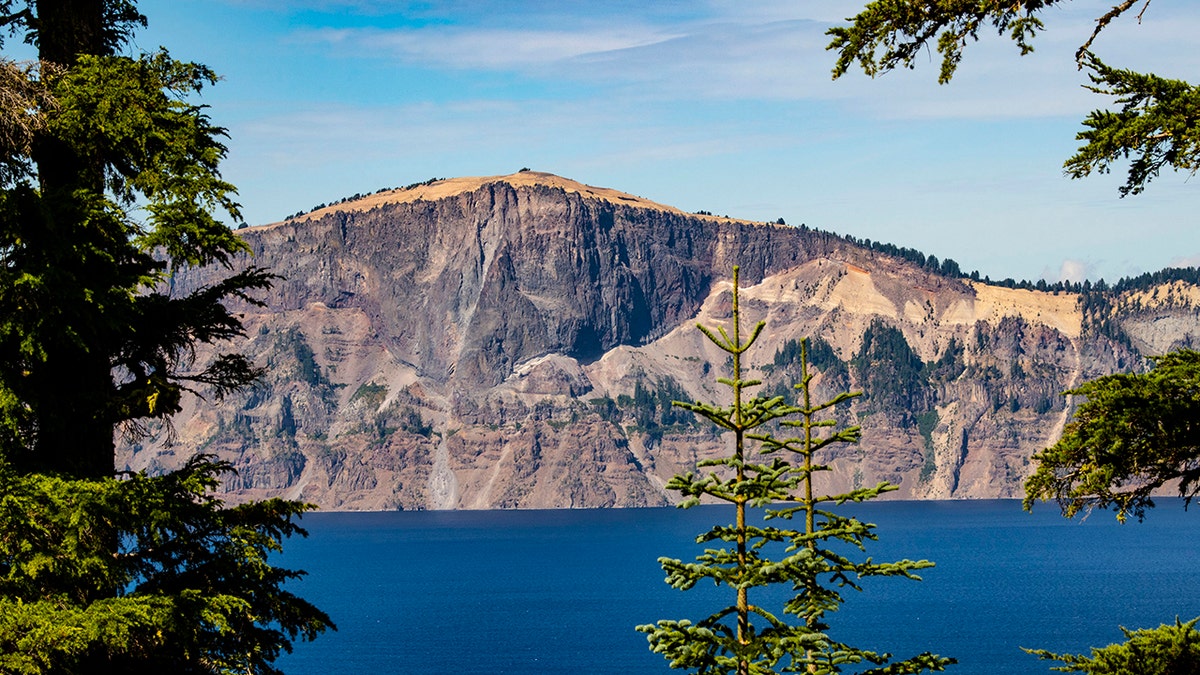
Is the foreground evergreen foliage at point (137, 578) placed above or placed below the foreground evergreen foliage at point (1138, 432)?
below

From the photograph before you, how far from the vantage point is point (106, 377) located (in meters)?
14.8

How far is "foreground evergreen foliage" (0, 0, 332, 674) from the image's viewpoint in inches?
506

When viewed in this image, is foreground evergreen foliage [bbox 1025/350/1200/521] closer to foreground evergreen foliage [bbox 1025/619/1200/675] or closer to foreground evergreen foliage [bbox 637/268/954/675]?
foreground evergreen foliage [bbox 637/268/954/675]

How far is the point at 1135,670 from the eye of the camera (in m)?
16.1

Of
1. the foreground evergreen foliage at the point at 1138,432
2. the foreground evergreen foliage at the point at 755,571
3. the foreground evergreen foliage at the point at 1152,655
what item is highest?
the foreground evergreen foliage at the point at 1138,432

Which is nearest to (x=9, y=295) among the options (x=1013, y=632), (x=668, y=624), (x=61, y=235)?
(x=61, y=235)

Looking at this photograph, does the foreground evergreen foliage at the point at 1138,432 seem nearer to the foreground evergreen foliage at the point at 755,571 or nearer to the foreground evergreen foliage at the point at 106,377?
the foreground evergreen foliage at the point at 755,571

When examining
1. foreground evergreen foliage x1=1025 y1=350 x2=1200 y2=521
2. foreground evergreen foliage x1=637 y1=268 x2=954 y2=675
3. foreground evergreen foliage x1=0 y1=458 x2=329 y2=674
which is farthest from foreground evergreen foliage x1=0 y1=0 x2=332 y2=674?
foreground evergreen foliage x1=1025 y1=350 x2=1200 y2=521

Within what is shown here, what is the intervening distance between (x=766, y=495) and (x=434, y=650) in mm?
157061

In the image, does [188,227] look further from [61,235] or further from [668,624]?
[668,624]

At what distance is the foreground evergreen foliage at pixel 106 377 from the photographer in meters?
12.9

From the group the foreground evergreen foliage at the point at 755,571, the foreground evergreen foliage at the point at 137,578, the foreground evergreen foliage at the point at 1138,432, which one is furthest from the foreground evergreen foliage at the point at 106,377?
the foreground evergreen foliage at the point at 1138,432

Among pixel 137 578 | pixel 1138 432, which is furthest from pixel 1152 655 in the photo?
pixel 137 578

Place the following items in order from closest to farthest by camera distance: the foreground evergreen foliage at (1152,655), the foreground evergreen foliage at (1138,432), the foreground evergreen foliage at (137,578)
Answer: the foreground evergreen foliage at (137,578), the foreground evergreen foliage at (1138,432), the foreground evergreen foliage at (1152,655)
